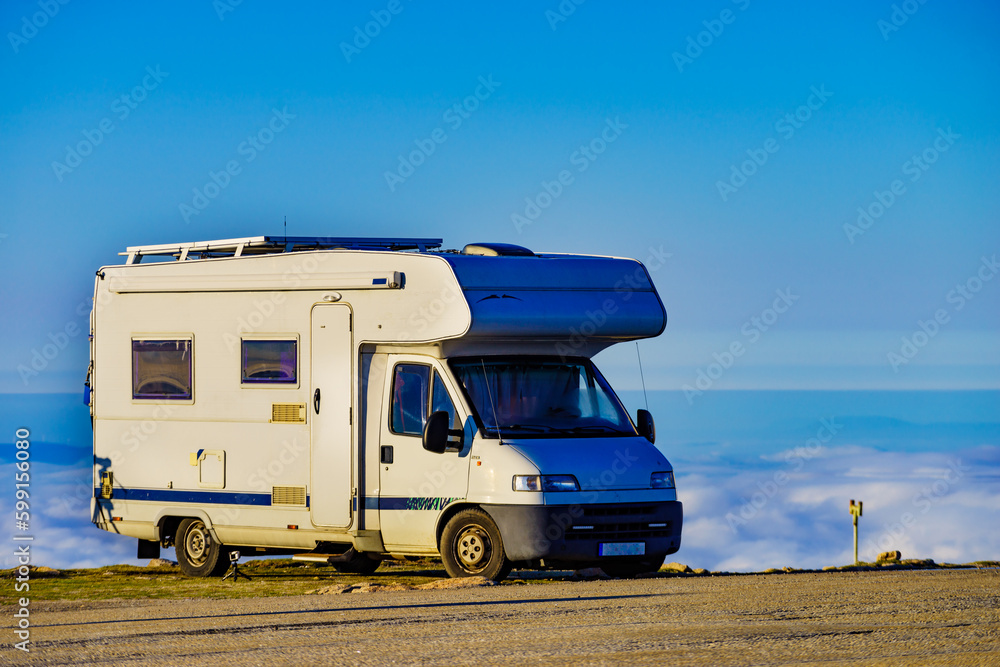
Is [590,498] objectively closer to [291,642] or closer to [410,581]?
[410,581]

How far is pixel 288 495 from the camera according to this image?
1489 centimetres

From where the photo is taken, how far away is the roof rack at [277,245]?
616 inches

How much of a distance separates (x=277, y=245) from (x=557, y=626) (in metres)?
7.12

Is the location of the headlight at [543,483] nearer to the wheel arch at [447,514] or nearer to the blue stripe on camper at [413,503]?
the wheel arch at [447,514]

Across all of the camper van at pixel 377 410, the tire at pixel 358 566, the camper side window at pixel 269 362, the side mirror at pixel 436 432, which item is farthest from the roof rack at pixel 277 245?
the tire at pixel 358 566

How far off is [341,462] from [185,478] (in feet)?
7.09

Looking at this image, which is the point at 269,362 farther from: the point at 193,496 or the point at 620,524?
the point at 620,524

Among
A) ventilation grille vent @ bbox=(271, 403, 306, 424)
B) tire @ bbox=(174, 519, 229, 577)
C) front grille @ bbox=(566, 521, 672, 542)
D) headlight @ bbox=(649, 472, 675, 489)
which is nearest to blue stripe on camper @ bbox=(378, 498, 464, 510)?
ventilation grille vent @ bbox=(271, 403, 306, 424)

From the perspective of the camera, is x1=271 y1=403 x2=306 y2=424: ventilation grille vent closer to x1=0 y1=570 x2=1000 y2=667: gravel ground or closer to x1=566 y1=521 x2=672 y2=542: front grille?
x1=0 y1=570 x2=1000 y2=667: gravel ground

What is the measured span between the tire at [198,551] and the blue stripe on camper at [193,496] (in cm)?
33

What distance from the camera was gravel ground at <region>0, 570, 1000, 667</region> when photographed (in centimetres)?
918

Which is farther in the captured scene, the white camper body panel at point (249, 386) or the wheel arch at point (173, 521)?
the wheel arch at point (173, 521)

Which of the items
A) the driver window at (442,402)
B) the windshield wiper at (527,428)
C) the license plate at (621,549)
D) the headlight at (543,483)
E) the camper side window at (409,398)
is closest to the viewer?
the headlight at (543,483)

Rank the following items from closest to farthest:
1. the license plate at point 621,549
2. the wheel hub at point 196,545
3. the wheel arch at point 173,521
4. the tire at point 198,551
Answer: the license plate at point 621,549
the wheel arch at point 173,521
the tire at point 198,551
the wheel hub at point 196,545
